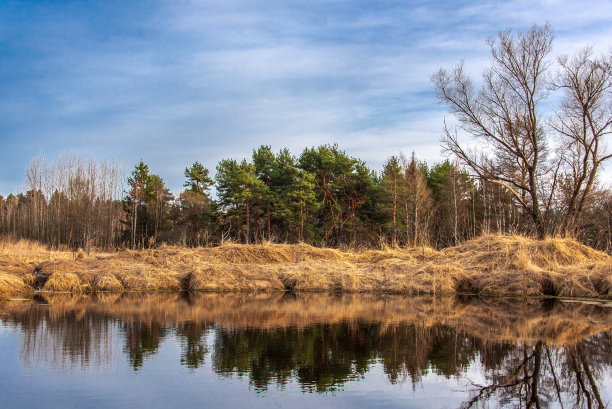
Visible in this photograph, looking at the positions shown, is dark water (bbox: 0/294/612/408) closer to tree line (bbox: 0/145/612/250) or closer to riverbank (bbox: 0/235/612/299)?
riverbank (bbox: 0/235/612/299)

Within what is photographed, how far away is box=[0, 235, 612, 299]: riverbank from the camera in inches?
590

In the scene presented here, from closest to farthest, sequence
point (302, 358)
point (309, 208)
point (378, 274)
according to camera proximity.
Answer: point (302, 358) → point (378, 274) → point (309, 208)

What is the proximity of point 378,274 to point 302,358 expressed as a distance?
36.0 ft

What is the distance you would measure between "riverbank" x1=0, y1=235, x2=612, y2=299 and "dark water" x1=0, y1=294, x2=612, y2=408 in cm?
360

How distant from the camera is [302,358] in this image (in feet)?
21.7

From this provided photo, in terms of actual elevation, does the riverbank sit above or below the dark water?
above

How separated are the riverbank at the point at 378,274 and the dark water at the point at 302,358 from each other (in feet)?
11.8

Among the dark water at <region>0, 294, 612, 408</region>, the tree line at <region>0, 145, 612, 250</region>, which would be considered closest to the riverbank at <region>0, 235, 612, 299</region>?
the dark water at <region>0, 294, 612, 408</region>

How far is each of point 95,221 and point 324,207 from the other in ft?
76.6

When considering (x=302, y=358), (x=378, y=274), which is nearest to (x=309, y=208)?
(x=378, y=274)

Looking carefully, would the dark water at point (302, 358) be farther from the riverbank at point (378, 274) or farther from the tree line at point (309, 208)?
the tree line at point (309, 208)

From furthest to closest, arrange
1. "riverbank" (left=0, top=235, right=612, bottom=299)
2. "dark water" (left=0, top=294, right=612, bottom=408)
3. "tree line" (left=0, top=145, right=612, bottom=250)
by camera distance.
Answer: "tree line" (left=0, top=145, right=612, bottom=250) < "riverbank" (left=0, top=235, right=612, bottom=299) < "dark water" (left=0, top=294, right=612, bottom=408)

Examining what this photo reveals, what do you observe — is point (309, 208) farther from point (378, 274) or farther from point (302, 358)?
point (302, 358)

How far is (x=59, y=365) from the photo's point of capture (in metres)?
6.31
